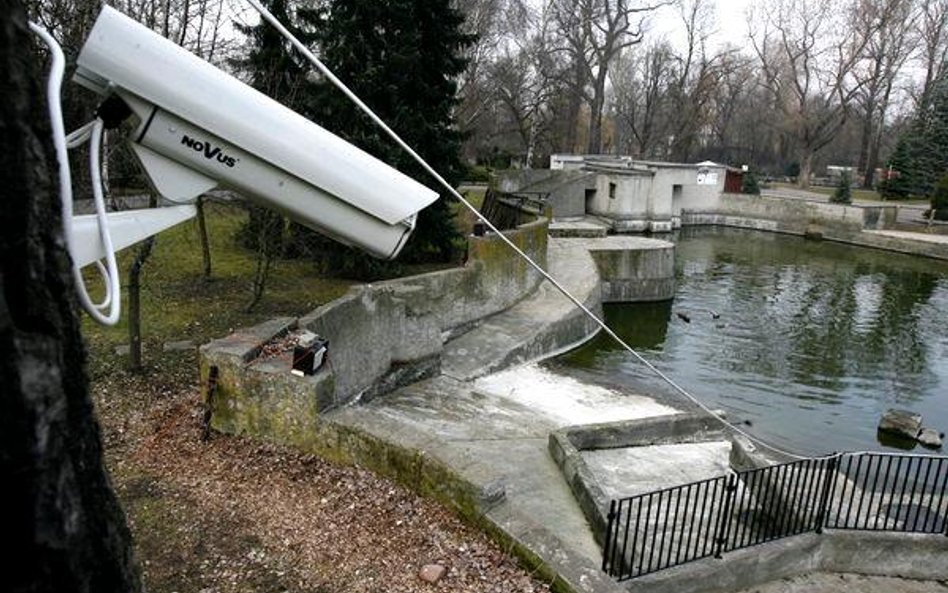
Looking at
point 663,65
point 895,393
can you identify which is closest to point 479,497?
point 895,393

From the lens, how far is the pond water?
14453mm

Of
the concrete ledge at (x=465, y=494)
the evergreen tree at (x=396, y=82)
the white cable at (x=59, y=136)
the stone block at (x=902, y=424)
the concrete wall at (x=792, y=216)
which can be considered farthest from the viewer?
the concrete wall at (x=792, y=216)

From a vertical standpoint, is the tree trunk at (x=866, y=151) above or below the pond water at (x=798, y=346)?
above

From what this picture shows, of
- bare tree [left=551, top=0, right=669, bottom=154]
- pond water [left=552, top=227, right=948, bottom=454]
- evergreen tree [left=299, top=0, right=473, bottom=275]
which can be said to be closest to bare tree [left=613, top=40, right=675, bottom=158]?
bare tree [left=551, top=0, right=669, bottom=154]

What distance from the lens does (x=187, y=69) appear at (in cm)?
351

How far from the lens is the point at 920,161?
4609cm

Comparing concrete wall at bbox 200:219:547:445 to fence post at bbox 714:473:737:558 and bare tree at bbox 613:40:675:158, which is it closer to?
fence post at bbox 714:473:737:558

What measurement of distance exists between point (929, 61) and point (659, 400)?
2071 inches

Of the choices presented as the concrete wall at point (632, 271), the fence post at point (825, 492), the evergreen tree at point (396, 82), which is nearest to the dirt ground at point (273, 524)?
the fence post at point (825, 492)

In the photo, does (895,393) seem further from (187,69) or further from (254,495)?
(187,69)

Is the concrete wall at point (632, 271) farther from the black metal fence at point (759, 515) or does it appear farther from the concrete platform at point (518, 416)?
the black metal fence at point (759, 515)

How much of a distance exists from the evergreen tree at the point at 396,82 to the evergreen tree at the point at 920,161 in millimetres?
40266

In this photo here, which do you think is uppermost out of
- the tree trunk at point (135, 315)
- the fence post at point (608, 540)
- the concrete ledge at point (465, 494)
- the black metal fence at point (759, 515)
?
the tree trunk at point (135, 315)

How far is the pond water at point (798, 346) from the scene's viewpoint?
14453 millimetres
